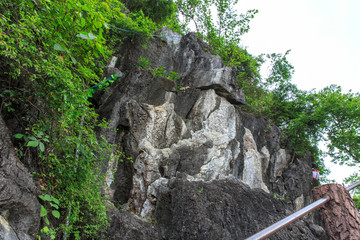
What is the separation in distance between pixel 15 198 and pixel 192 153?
16.8ft

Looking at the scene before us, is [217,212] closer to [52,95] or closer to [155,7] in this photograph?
[52,95]

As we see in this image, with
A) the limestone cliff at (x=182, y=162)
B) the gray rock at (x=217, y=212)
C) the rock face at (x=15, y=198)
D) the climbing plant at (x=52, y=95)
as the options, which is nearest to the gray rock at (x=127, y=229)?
the limestone cliff at (x=182, y=162)

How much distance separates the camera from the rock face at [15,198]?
2.86 m

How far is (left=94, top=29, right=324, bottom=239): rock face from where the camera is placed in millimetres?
5324

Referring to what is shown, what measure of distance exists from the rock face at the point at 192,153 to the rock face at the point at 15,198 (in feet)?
6.45

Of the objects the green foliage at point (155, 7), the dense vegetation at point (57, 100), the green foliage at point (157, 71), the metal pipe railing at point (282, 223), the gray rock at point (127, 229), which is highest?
the green foliage at point (155, 7)

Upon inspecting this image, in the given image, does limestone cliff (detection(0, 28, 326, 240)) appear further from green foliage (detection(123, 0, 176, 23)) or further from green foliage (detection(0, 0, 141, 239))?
green foliage (detection(123, 0, 176, 23))

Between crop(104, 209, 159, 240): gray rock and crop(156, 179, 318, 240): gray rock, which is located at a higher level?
crop(156, 179, 318, 240): gray rock

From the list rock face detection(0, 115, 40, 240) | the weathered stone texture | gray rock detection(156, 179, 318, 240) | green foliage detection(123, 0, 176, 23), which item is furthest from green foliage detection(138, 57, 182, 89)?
the weathered stone texture

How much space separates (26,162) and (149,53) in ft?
24.2

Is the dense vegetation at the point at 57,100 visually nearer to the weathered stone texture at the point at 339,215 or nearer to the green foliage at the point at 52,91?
the green foliage at the point at 52,91

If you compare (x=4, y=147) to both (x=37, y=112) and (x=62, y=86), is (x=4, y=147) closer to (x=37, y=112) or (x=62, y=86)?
(x=37, y=112)

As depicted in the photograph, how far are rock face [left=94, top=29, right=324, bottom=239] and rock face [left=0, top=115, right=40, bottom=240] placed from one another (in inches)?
77.5

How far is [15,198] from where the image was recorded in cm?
296
